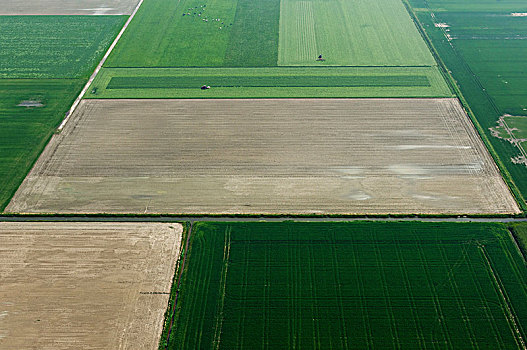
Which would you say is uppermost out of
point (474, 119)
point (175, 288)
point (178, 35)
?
point (178, 35)

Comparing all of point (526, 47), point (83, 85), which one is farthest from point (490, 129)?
point (83, 85)

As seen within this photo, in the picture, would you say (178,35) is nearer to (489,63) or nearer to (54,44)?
(54,44)

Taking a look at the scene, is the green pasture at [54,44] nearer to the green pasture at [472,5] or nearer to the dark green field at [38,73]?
the dark green field at [38,73]

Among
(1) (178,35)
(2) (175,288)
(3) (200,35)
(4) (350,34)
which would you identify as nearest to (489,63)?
(4) (350,34)

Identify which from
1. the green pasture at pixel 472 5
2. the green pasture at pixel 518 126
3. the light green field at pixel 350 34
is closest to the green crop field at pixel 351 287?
the green pasture at pixel 518 126

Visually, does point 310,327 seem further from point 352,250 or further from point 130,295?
point 130,295
